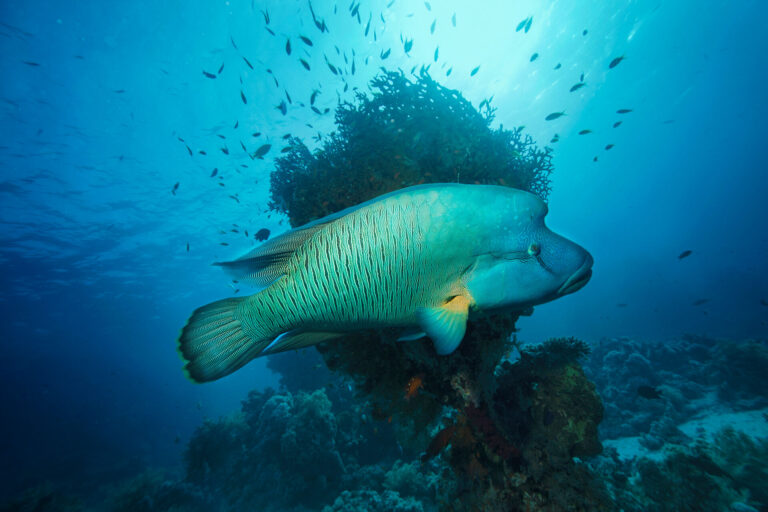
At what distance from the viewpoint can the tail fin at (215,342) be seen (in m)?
1.56

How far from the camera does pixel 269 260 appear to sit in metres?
1.64

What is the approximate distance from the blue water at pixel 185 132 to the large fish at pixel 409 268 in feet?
1.09

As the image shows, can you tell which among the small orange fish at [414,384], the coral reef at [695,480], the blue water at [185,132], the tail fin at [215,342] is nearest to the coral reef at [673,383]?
the coral reef at [695,480]

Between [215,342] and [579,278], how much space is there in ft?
6.59

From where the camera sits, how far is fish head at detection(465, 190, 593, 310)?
4.63 ft

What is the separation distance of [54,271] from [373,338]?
4431 centimetres

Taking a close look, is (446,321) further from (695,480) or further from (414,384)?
(695,480)

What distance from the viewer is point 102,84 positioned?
1705cm

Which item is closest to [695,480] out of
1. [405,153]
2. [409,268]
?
[405,153]

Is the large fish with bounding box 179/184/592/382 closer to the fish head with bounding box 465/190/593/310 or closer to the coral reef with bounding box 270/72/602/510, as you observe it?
the fish head with bounding box 465/190/593/310

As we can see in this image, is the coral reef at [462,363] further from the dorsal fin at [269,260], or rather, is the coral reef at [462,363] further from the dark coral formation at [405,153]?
the dorsal fin at [269,260]

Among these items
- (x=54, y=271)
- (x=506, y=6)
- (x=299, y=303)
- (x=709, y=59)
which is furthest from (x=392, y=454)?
(x=709, y=59)

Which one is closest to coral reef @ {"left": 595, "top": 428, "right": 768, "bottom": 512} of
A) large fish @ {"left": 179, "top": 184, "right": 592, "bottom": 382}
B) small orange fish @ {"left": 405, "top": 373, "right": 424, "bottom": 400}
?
small orange fish @ {"left": 405, "top": 373, "right": 424, "bottom": 400}

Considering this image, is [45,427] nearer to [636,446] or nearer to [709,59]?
[636,446]
